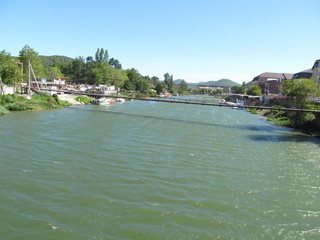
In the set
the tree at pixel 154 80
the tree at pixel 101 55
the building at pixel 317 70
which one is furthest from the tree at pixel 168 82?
the building at pixel 317 70

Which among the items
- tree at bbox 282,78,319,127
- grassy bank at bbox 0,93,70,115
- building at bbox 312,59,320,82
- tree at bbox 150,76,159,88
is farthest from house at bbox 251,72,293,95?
tree at bbox 150,76,159,88

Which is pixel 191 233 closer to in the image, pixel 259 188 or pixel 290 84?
pixel 259 188

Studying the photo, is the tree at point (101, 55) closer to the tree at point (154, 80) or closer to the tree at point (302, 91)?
the tree at point (154, 80)

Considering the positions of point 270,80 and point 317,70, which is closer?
point 317,70

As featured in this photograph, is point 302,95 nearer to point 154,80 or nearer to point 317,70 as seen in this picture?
point 317,70

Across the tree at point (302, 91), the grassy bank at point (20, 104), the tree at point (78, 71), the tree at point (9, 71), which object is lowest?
the grassy bank at point (20, 104)

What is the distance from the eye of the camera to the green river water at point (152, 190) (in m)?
7.76

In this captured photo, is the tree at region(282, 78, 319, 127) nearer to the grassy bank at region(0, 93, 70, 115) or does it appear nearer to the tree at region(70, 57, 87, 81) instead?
the grassy bank at region(0, 93, 70, 115)

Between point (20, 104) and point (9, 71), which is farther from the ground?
point (9, 71)

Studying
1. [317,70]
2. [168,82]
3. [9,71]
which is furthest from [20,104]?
[168,82]

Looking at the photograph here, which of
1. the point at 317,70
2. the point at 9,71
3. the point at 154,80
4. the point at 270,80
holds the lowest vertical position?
the point at 9,71

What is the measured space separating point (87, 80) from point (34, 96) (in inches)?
2285

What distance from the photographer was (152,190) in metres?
10.3

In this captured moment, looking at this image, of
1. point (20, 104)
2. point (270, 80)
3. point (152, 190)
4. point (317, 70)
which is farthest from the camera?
point (270, 80)
